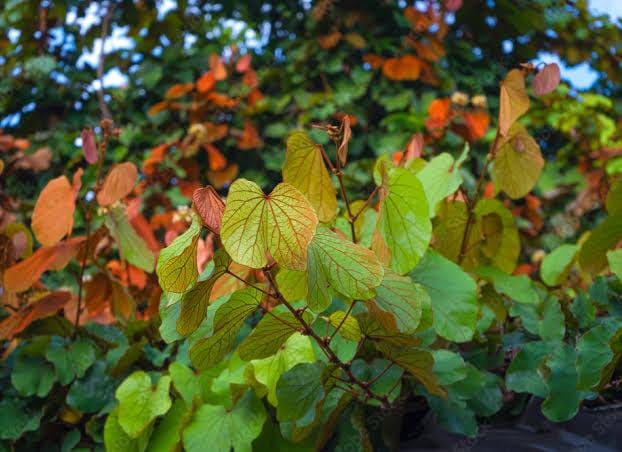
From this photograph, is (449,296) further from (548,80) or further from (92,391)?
(92,391)

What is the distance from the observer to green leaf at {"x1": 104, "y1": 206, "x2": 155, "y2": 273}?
1.12 meters

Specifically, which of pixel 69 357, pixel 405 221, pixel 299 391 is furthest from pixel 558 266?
pixel 69 357

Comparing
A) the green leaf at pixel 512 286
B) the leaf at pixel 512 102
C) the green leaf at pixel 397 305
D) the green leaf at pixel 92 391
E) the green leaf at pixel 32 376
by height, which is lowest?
the green leaf at pixel 92 391

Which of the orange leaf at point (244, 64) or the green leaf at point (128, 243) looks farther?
the orange leaf at point (244, 64)

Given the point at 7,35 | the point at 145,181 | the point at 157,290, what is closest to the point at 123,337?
the point at 157,290

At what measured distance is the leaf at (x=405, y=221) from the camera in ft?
2.64

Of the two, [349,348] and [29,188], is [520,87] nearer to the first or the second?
[349,348]

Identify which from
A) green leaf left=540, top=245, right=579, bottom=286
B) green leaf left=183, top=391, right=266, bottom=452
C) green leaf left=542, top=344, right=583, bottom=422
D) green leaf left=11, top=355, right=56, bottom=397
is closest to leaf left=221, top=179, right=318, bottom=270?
green leaf left=183, top=391, right=266, bottom=452

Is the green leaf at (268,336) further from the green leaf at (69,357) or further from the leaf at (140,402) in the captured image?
the green leaf at (69,357)

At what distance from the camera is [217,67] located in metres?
2.57

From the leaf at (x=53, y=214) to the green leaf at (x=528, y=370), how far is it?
2.26 feet

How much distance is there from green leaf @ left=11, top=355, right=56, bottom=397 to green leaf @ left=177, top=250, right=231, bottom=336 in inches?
19.3

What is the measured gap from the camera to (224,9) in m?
2.97

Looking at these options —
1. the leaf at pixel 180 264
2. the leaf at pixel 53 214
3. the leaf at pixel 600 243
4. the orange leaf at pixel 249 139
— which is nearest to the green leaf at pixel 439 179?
the leaf at pixel 600 243
